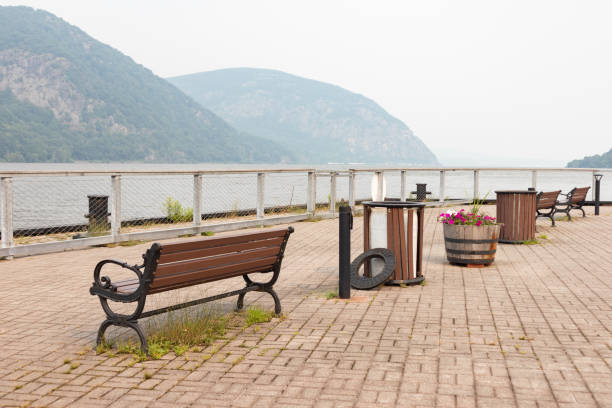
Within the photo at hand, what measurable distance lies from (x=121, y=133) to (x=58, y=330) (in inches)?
7123

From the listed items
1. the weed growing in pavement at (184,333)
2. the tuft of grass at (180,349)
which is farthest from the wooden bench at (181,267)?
the tuft of grass at (180,349)

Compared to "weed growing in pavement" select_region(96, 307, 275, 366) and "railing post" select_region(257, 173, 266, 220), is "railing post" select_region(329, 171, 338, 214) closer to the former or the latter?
"railing post" select_region(257, 173, 266, 220)

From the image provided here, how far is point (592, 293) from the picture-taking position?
7.60 m

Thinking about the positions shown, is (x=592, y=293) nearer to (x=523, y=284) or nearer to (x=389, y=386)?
(x=523, y=284)

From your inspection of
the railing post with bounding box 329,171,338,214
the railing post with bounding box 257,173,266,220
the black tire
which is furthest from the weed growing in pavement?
the railing post with bounding box 329,171,338,214

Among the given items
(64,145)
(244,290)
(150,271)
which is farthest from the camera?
(64,145)

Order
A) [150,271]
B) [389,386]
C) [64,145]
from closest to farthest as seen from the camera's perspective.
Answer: [389,386], [150,271], [64,145]

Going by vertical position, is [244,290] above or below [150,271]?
below

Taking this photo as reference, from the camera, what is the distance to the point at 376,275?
7.87 m

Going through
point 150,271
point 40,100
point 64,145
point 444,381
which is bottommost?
point 444,381

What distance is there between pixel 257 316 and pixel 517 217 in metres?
7.58

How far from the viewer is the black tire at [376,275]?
7723mm

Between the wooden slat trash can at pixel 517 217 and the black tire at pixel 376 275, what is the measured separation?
16.4 ft

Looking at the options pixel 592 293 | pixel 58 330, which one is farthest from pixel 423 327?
pixel 58 330
